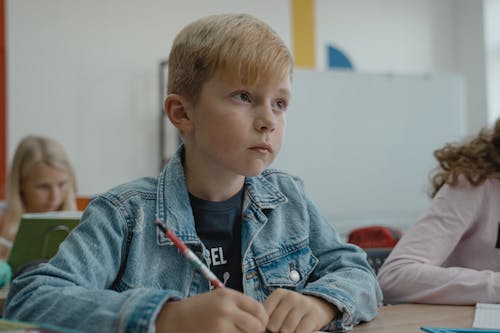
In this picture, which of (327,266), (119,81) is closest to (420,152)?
(119,81)

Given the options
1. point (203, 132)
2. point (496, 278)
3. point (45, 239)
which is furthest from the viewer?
point (45, 239)

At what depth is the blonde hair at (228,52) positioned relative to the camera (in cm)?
98

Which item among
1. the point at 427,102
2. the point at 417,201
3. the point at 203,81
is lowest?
the point at 417,201

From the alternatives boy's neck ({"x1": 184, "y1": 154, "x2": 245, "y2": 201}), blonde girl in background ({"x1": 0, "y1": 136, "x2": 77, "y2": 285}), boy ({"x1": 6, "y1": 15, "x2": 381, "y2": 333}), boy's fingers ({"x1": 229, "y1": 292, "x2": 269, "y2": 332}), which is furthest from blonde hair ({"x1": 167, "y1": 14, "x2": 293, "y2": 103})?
blonde girl in background ({"x1": 0, "y1": 136, "x2": 77, "y2": 285})

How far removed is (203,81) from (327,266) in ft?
1.25

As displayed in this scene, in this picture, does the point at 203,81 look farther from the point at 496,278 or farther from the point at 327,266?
the point at 496,278

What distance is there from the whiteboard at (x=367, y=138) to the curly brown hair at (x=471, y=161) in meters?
3.02

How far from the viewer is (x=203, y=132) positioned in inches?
40.3

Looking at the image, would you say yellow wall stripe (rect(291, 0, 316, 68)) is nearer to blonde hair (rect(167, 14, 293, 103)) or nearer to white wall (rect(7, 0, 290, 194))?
white wall (rect(7, 0, 290, 194))

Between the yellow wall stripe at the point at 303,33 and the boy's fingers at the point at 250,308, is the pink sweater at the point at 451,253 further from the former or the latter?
the yellow wall stripe at the point at 303,33

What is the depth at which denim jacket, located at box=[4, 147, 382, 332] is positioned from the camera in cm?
82

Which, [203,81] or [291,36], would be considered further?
[291,36]

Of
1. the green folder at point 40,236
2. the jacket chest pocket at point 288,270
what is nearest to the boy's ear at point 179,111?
the jacket chest pocket at point 288,270

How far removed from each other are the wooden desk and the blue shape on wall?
416cm
